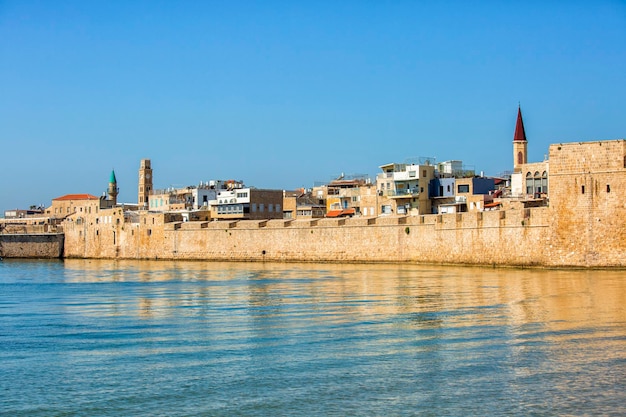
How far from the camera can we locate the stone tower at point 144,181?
74375 mm

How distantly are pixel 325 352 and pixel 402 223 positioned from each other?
21330mm

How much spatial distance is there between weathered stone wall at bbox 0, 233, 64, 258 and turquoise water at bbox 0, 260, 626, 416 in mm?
30841

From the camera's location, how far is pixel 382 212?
46.5m

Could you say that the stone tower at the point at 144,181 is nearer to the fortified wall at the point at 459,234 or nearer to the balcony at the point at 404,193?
the fortified wall at the point at 459,234

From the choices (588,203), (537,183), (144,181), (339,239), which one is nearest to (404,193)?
(537,183)

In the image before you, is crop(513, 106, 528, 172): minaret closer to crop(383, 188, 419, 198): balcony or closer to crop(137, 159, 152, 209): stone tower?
crop(383, 188, 419, 198): balcony

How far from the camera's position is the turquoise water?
31.1ft

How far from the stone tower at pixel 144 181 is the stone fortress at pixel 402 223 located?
6.77 metres

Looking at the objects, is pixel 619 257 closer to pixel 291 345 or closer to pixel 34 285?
pixel 291 345

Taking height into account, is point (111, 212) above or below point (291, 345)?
above

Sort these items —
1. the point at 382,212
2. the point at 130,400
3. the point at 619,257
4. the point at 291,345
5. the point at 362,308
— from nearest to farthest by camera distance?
the point at 130,400 < the point at 291,345 < the point at 362,308 < the point at 619,257 < the point at 382,212

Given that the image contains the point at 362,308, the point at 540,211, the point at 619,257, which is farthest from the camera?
the point at 540,211

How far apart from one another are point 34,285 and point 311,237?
13.1m

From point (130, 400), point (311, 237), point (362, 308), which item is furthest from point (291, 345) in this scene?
point (311, 237)
